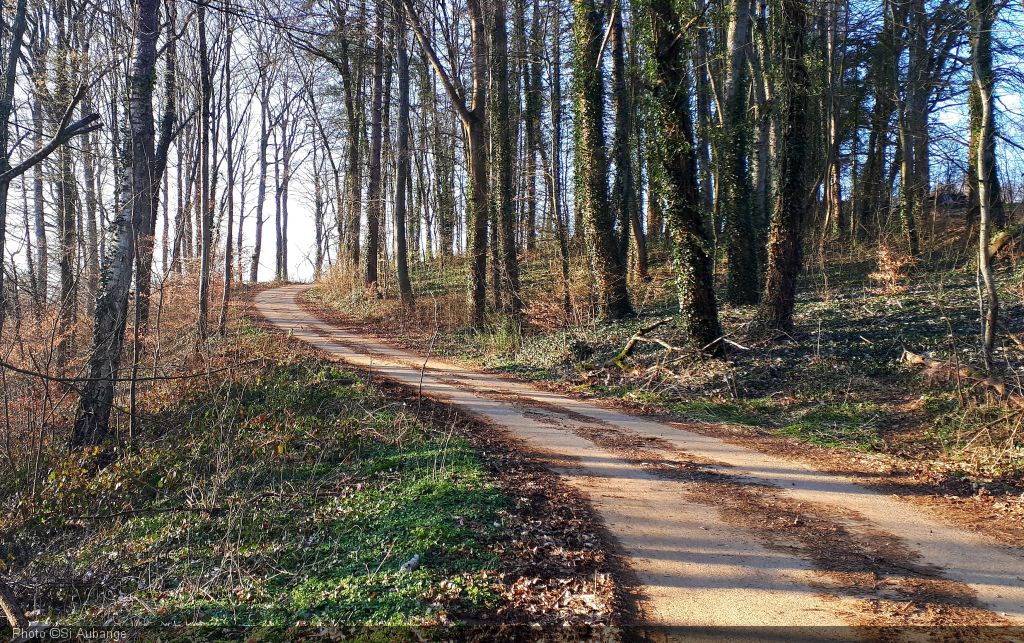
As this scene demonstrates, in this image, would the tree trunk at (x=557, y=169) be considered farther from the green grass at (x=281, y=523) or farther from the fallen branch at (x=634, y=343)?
the green grass at (x=281, y=523)

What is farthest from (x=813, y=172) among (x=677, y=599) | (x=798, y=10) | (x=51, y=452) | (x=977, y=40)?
(x=51, y=452)

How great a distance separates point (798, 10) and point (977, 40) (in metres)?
3.46

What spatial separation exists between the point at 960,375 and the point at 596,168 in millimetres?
9325

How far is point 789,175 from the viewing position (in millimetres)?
11188

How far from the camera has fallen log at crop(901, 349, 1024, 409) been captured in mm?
7367

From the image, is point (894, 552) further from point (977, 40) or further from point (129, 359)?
point (129, 359)

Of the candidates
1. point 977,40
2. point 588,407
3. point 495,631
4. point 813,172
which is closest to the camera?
point 495,631

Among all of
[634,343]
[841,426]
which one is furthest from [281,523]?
[634,343]

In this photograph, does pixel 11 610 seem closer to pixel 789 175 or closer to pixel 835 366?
pixel 835 366

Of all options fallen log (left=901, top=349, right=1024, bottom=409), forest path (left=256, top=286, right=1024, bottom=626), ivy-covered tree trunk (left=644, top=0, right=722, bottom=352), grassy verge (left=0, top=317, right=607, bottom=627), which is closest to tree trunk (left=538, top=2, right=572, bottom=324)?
ivy-covered tree trunk (left=644, top=0, right=722, bottom=352)

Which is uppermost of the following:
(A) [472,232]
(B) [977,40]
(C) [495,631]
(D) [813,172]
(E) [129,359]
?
A: (D) [813,172]

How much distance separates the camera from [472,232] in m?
17.8

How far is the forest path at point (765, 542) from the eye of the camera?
406 centimetres

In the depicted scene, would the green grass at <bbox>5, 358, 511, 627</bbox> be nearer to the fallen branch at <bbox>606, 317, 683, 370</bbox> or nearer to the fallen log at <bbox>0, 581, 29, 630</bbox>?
the fallen log at <bbox>0, 581, 29, 630</bbox>
